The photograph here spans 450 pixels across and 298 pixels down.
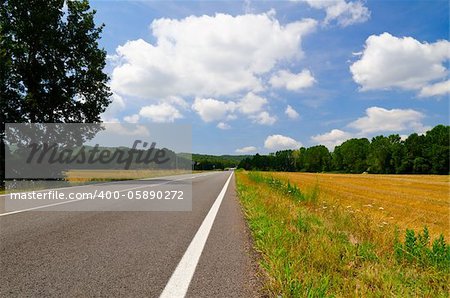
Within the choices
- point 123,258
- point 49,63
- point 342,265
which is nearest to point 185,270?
point 123,258

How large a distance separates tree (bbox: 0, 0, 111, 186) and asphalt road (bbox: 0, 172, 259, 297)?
15358 millimetres

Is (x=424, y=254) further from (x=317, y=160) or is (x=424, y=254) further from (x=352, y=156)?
(x=317, y=160)

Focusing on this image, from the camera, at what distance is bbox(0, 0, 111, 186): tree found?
21641mm

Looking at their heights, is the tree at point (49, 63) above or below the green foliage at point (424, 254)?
above

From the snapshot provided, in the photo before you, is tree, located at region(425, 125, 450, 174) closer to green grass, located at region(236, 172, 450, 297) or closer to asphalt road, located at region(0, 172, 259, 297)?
green grass, located at region(236, 172, 450, 297)

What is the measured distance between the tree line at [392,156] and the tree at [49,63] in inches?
3005

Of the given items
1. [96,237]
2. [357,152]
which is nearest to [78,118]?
[96,237]

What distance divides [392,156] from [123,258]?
10106 cm

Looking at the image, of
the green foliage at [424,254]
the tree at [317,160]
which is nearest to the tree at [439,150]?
the tree at [317,160]

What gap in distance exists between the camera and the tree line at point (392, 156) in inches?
3233

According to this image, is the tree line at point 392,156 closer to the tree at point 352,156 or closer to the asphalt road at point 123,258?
the tree at point 352,156

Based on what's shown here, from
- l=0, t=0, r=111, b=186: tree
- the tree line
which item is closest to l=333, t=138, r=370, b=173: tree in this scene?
the tree line

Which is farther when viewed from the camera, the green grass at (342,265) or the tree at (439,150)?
the tree at (439,150)

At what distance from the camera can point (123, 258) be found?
457cm
